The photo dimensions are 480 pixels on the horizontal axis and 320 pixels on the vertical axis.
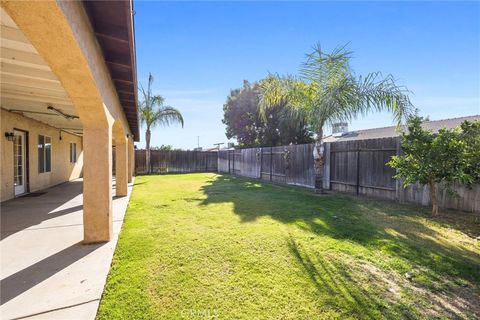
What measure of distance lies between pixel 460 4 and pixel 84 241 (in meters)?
10.7

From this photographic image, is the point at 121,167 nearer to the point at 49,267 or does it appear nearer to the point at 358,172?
the point at 49,267

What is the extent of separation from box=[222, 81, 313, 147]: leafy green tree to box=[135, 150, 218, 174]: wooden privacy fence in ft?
16.4

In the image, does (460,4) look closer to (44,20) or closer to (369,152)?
(369,152)

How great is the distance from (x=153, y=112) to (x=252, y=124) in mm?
10178

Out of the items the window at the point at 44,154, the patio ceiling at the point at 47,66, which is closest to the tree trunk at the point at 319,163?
the patio ceiling at the point at 47,66

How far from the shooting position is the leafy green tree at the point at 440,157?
5.05 meters

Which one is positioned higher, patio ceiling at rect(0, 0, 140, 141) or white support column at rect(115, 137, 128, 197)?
patio ceiling at rect(0, 0, 140, 141)

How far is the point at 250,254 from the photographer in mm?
3465

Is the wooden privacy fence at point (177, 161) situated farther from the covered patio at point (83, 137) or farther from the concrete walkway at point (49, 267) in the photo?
the concrete walkway at point (49, 267)

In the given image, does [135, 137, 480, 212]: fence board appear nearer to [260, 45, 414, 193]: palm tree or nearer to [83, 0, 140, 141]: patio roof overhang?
[260, 45, 414, 193]: palm tree

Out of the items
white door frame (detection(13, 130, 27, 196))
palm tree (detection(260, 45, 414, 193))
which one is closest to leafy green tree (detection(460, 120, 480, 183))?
palm tree (detection(260, 45, 414, 193))

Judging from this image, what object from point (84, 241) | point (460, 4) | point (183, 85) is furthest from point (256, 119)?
point (84, 241)

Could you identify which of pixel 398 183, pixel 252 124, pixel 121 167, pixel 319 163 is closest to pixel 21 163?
pixel 121 167

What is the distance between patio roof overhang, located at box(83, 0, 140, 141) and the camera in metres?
3.03
